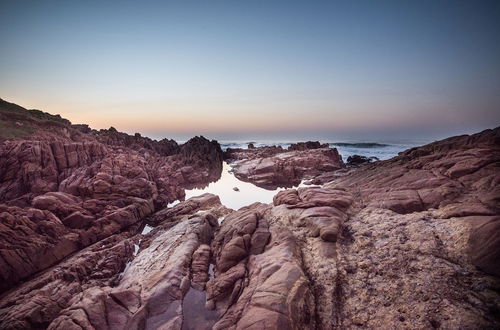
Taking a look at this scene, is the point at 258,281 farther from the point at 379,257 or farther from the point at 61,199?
the point at 61,199

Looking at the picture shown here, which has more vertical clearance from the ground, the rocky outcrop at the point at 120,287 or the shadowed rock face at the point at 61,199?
the shadowed rock face at the point at 61,199

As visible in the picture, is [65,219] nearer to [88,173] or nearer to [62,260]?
[62,260]

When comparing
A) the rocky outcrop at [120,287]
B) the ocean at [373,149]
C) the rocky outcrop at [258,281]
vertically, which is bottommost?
the rocky outcrop at [120,287]

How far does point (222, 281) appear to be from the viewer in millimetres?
9938

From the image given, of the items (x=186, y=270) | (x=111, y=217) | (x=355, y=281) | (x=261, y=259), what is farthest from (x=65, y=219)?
(x=355, y=281)

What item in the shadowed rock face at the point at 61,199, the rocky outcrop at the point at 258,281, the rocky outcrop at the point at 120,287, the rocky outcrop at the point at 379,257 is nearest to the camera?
the rocky outcrop at the point at 379,257

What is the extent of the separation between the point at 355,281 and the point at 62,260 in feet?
61.1

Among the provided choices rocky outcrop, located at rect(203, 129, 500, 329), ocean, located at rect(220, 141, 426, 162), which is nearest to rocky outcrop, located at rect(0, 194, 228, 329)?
rocky outcrop, located at rect(203, 129, 500, 329)

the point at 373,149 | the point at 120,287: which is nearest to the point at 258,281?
the point at 120,287

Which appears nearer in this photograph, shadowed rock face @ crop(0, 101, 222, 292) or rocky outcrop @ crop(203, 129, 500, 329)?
rocky outcrop @ crop(203, 129, 500, 329)

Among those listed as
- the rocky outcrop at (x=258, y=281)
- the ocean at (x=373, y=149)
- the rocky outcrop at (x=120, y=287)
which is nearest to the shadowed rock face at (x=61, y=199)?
the rocky outcrop at (x=120, y=287)

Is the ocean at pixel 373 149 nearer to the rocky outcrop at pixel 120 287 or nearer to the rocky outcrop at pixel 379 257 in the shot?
the rocky outcrop at pixel 379 257

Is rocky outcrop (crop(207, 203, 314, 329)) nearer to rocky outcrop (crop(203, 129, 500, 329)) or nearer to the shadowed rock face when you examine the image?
rocky outcrop (crop(203, 129, 500, 329))

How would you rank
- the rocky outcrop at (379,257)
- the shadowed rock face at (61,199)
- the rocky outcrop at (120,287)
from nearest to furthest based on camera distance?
1. the rocky outcrop at (379,257)
2. the rocky outcrop at (120,287)
3. the shadowed rock face at (61,199)
